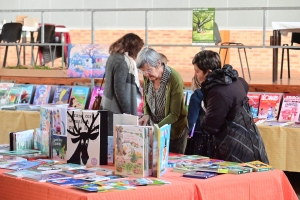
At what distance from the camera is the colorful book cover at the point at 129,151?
11.7ft

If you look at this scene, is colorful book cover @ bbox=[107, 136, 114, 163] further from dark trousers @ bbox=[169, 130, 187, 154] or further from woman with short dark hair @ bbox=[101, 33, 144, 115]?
woman with short dark hair @ bbox=[101, 33, 144, 115]

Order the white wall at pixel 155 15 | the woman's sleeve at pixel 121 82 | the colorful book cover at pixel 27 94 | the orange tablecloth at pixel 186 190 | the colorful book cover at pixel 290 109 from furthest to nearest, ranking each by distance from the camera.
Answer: the white wall at pixel 155 15 → the colorful book cover at pixel 27 94 → the colorful book cover at pixel 290 109 → the woman's sleeve at pixel 121 82 → the orange tablecloth at pixel 186 190

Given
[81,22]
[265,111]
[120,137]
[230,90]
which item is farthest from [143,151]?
[81,22]

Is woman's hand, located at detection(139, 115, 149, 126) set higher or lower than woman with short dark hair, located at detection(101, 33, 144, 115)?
lower

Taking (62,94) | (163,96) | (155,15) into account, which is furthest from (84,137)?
(155,15)

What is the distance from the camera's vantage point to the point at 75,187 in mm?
3305

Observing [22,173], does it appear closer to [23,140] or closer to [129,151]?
[129,151]

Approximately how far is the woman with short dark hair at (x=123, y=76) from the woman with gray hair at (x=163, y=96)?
0.31m

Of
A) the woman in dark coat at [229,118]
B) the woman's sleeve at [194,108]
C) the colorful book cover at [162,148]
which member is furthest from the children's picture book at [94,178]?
the woman's sleeve at [194,108]

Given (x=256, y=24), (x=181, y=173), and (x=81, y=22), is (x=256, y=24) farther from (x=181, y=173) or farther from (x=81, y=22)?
(x=181, y=173)

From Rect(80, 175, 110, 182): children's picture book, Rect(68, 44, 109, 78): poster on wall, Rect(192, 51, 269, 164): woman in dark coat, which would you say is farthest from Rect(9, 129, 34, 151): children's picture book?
Rect(68, 44, 109, 78): poster on wall

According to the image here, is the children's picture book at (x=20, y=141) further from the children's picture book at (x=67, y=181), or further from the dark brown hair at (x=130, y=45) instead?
the dark brown hair at (x=130, y=45)

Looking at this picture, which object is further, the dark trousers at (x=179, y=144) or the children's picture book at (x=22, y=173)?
the dark trousers at (x=179, y=144)

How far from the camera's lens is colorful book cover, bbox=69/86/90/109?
728 centimetres
